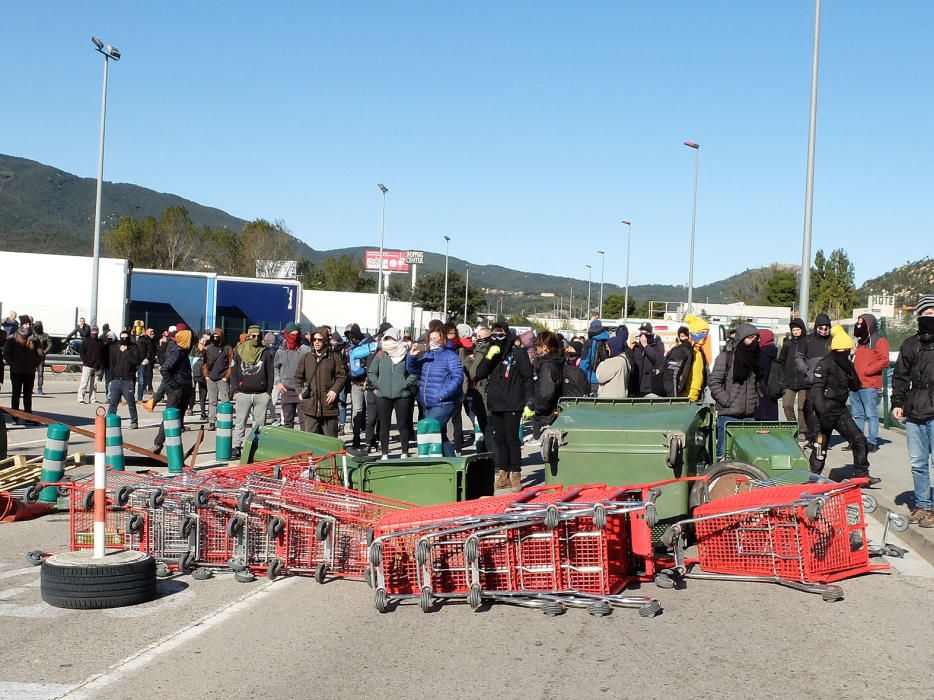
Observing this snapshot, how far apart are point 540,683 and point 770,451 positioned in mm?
5221

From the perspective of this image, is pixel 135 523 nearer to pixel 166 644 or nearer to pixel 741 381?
pixel 166 644

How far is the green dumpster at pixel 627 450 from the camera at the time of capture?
874cm

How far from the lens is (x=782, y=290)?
118750 millimetres

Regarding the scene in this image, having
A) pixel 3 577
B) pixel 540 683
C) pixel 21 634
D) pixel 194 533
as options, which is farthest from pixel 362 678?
pixel 3 577

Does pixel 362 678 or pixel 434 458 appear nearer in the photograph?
pixel 362 678

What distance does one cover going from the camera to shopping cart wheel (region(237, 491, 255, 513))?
7512 millimetres

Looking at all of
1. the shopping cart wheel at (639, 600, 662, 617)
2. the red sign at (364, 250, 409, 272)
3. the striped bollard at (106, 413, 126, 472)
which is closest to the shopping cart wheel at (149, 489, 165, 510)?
the shopping cart wheel at (639, 600, 662, 617)

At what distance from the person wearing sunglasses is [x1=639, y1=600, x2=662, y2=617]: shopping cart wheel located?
282 inches

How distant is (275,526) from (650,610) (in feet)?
8.99

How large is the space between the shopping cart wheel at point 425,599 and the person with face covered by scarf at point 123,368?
12532 mm

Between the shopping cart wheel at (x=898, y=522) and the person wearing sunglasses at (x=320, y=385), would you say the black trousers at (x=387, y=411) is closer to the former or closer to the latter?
the person wearing sunglasses at (x=320, y=385)

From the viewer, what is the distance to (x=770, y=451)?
32.3 feet

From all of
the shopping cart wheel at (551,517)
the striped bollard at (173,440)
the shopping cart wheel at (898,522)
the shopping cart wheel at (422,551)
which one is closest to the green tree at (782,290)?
the striped bollard at (173,440)

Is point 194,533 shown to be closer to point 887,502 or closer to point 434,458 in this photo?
point 434,458
